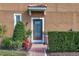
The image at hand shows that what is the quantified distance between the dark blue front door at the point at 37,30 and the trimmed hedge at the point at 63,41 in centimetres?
603

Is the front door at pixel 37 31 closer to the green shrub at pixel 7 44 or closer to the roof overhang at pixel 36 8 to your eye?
the roof overhang at pixel 36 8

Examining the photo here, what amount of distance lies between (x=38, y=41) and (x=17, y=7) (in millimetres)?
2845

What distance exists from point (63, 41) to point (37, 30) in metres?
6.46

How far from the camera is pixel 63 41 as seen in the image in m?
19.1

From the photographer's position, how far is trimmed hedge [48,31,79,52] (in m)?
18.9

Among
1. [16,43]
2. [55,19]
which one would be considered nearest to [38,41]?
[55,19]

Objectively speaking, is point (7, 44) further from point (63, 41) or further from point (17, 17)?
point (63, 41)

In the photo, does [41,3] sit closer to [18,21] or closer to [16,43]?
[18,21]

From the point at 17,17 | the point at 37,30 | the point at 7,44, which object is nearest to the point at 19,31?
the point at 7,44

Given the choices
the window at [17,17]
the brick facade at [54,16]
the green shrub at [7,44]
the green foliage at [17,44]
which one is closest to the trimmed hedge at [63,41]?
the green foliage at [17,44]

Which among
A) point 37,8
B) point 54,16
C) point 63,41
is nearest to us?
point 63,41

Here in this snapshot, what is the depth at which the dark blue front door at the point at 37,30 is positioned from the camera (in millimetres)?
25047

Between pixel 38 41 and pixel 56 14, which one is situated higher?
pixel 56 14

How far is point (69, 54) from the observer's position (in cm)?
1816
